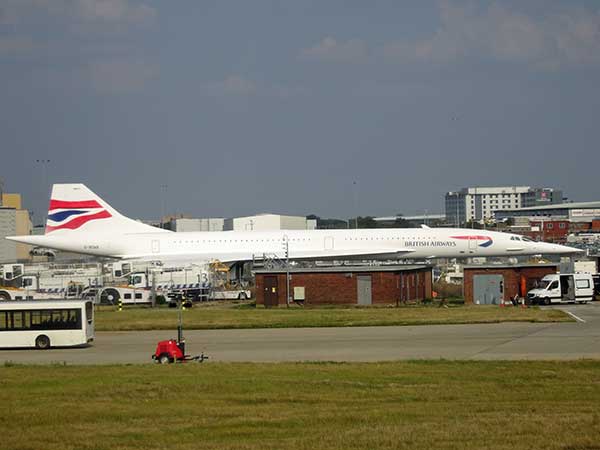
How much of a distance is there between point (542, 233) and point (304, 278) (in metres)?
101

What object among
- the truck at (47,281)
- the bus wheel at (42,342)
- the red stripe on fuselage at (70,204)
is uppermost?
the red stripe on fuselage at (70,204)

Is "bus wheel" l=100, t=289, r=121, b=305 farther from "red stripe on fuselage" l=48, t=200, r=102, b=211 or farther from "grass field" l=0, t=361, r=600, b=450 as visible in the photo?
"grass field" l=0, t=361, r=600, b=450

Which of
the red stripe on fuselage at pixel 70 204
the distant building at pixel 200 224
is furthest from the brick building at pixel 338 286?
the distant building at pixel 200 224

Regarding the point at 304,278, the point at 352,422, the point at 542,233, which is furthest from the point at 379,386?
the point at 542,233

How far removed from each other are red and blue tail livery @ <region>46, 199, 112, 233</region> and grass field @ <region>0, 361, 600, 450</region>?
60.1 metres

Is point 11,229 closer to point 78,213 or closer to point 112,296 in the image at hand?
point 78,213

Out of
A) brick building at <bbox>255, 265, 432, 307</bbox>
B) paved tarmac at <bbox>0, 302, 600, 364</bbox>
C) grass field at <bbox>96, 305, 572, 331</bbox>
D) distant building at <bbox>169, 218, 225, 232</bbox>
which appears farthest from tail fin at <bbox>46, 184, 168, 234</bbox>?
distant building at <bbox>169, 218, 225, 232</bbox>

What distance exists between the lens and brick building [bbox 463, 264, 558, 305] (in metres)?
57.7

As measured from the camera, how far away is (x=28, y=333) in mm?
35500

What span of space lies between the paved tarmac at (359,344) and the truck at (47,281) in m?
23.9

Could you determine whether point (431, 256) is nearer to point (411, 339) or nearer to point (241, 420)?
point (411, 339)

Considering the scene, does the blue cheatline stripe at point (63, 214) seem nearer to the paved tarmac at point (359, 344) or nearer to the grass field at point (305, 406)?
the paved tarmac at point (359, 344)

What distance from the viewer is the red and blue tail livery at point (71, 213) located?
8588 cm

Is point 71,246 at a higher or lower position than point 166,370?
higher
